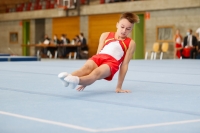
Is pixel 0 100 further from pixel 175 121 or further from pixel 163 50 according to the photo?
pixel 163 50

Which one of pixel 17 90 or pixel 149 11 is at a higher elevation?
pixel 149 11

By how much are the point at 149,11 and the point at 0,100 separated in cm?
1762

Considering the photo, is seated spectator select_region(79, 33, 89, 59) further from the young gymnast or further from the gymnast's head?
the gymnast's head

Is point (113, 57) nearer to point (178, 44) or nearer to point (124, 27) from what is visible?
point (124, 27)

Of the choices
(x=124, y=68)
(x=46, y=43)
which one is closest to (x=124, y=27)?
(x=124, y=68)

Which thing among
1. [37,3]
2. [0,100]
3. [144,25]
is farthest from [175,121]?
[37,3]

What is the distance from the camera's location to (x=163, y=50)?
20281 millimetres

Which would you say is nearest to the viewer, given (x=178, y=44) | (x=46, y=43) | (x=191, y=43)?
(x=191, y=43)

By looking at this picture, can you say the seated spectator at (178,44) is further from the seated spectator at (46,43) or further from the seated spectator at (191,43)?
the seated spectator at (46,43)

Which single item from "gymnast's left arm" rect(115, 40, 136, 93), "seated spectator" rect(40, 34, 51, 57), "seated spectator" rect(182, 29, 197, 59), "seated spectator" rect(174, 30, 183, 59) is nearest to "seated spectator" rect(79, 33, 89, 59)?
"seated spectator" rect(40, 34, 51, 57)

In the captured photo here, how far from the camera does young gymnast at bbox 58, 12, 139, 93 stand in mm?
4543

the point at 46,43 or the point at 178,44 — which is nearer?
the point at 178,44

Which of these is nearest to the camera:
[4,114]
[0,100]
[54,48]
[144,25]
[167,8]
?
[4,114]

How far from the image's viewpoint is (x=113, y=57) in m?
4.84
